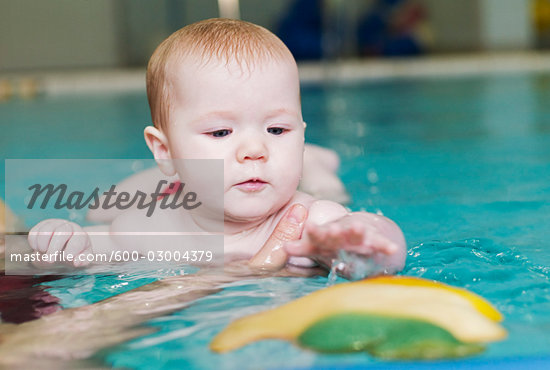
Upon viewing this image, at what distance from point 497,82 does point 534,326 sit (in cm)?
621

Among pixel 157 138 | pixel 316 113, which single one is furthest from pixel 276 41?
pixel 316 113

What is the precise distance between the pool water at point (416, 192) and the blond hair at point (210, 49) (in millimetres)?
391

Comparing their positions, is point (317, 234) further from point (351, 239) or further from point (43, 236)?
point (43, 236)

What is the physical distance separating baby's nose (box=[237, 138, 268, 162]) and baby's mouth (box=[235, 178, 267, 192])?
0.16 ft

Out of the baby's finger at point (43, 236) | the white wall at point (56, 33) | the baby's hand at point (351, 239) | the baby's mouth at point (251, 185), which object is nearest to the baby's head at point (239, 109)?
the baby's mouth at point (251, 185)

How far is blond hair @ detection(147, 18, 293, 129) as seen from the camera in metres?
1.49

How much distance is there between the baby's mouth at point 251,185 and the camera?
4.84 feet

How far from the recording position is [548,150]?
309cm

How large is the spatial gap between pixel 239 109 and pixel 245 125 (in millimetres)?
34

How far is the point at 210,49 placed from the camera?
1.50 metres

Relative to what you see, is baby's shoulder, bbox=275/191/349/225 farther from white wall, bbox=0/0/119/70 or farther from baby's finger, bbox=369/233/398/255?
white wall, bbox=0/0/119/70

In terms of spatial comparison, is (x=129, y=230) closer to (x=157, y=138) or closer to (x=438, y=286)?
(x=157, y=138)

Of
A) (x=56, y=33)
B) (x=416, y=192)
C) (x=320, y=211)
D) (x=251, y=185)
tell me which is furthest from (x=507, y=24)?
(x=251, y=185)

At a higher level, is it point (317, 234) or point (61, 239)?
point (317, 234)
